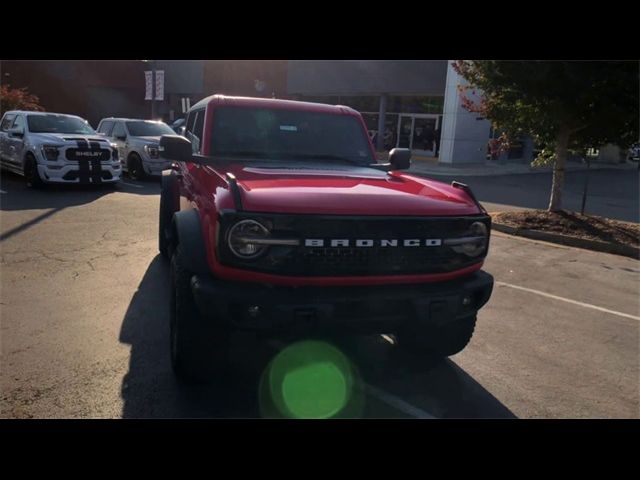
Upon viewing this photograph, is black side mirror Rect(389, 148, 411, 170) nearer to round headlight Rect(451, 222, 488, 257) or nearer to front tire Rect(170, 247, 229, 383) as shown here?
round headlight Rect(451, 222, 488, 257)

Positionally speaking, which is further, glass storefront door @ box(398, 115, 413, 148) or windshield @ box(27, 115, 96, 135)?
glass storefront door @ box(398, 115, 413, 148)

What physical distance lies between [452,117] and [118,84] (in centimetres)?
2456

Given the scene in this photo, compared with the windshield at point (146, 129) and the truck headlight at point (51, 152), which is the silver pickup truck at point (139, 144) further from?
the truck headlight at point (51, 152)

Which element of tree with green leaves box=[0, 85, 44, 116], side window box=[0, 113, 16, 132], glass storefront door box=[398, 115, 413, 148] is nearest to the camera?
side window box=[0, 113, 16, 132]

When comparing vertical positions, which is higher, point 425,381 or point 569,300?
point 569,300

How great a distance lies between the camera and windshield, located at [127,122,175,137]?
1431 cm

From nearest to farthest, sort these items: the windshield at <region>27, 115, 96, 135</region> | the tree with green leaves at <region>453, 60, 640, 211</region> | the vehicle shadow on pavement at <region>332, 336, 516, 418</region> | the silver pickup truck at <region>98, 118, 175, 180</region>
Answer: the vehicle shadow on pavement at <region>332, 336, 516, 418</region> → the tree with green leaves at <region>453, 60, 640, 211</region> → the windshield at <region>27, 115, 96, 135</region> → the silver pickup truck at <region>98, 118, 175, 180</region>

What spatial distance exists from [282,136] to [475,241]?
1.96 m

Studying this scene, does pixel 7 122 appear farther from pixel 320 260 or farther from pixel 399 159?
pixel 320 260

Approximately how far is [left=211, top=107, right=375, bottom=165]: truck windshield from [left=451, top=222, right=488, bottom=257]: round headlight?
152 centimetres

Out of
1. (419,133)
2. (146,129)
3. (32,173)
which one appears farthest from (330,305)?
(419,133)

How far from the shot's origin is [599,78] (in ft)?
27.3

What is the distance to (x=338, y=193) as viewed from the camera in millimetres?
3012

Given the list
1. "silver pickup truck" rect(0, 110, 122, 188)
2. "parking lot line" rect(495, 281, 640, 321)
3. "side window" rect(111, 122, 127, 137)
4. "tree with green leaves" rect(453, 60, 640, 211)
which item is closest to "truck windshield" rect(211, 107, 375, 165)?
"parking lot line" rect(495, 281, 640, 321)
